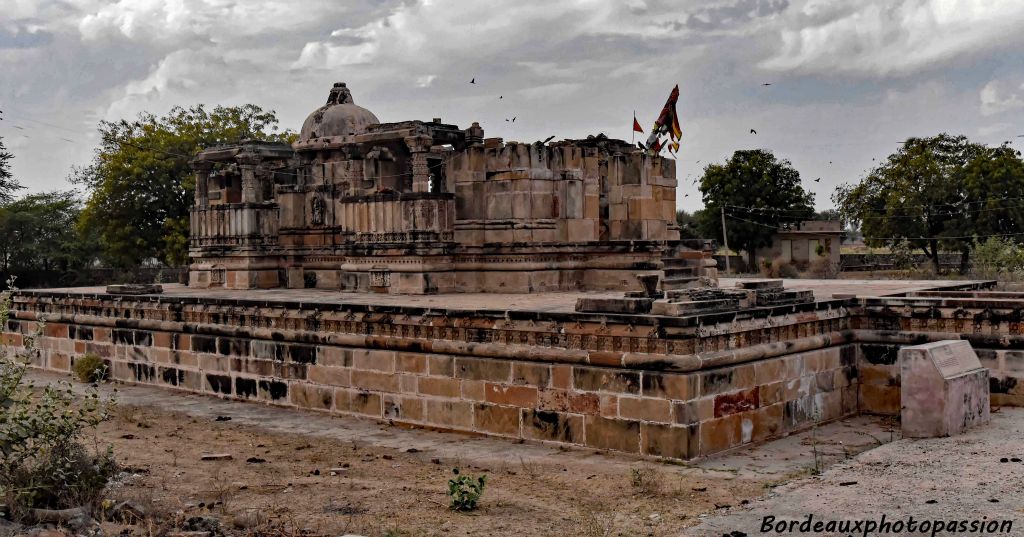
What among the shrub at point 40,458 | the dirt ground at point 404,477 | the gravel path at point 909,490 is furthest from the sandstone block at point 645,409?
the shrub at point 40,458

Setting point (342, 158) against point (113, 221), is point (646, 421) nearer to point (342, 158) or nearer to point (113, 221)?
point (342, 158)

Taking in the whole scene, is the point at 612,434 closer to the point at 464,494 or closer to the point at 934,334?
the point at 464,494

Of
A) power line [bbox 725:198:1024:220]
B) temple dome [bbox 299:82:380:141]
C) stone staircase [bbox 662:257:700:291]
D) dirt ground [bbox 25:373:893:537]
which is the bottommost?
dirt ground [bbox 25:373:893:537]

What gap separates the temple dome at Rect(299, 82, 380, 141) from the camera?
20.7 metres

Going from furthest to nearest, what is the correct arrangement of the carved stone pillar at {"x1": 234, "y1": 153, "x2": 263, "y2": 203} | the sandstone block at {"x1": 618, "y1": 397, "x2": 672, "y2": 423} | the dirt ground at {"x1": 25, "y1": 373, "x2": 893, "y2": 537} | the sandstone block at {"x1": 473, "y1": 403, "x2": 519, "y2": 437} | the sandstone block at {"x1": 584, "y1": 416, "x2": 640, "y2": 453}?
the carved stone pillar at {"x1": 234, "y1": 153, "x2": 263, "y2": 203}
the sandstone block at {"x1": 473, "y1": 403, "x2": 519, "y2": 437}
the sandstone block at {"x1": 584, "y1": 416, "x2": 640, "y2": 453}
the sandstone block at {"x1": 618, "y1": 397, "x2": 672, "y2": 423}
the dirt ground at {"x1": 25, "y1": 373, "x2": 893, "y2": 537}

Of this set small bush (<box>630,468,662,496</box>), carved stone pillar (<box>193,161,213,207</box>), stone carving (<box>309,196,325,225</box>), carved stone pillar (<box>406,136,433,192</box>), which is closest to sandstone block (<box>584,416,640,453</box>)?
small bush (<box>630,468,662,496</box>)

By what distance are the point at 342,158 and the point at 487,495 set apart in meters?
12.3

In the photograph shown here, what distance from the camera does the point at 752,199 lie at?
48000 mm

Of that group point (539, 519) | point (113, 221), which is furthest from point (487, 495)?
point (113, 221)

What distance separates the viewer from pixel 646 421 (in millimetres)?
10789

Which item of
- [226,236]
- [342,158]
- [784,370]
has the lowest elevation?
[784,370]

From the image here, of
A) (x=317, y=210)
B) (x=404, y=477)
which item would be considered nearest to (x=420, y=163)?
(x=317, y=210)

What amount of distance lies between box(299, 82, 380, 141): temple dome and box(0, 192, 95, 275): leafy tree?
30642mm

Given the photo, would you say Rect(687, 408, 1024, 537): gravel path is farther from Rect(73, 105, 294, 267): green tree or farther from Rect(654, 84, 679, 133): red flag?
Rect(73, 105, 294, 267): green tree
